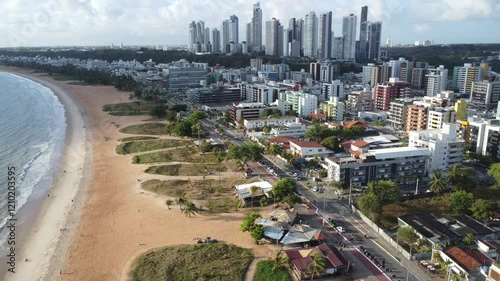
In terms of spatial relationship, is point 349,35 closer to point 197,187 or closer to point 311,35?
point 311,35

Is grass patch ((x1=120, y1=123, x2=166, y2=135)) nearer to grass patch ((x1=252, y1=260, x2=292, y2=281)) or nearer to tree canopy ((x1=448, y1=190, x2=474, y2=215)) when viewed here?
grass patch ((x1=252, y1=260, x2=292, y2=281))

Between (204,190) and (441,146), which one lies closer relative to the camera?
(204,190)

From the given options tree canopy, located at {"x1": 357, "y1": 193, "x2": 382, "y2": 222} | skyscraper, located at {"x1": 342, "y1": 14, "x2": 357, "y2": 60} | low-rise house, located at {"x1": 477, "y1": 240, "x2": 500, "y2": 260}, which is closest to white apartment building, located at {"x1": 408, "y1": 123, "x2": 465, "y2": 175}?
tree canopy, located at {"x1": 357, "y1": 193, "x2": 382, "y2": 222}

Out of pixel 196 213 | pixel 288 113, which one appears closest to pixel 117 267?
pixel 196 213

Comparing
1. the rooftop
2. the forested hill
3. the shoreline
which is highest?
the forested hill

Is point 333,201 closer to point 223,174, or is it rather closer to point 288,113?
point 223,174

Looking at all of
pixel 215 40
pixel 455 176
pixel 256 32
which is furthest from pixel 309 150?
pixel 215 40
